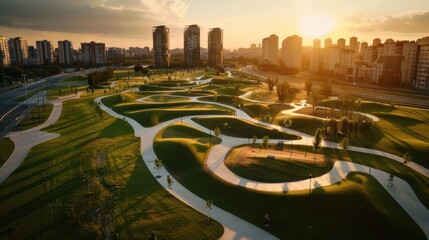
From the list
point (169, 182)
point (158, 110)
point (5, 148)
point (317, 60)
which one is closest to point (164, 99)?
point (158, 110)

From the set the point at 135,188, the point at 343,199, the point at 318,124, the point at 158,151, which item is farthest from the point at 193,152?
the point at 318,124

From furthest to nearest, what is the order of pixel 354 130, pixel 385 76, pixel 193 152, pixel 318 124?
pixel 385 76
pixel 318 124
pixel 354 130
pixel 193 152

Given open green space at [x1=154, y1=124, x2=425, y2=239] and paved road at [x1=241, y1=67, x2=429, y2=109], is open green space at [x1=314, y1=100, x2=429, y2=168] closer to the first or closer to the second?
paved road at [x1=241, y1=67, x2=429, y2=109]

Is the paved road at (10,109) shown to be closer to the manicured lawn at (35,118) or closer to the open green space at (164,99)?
the manicured lawn at (35,118)

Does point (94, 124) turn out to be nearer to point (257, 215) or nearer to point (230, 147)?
point (230, 147)

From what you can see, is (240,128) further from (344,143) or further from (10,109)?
(10,109)

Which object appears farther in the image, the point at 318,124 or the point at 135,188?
the point at 318,124

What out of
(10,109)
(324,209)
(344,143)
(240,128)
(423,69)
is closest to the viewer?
(324,209)
